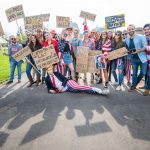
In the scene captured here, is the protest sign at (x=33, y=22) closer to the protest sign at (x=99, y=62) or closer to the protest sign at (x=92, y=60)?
the protest sign at (x=92, y=60)

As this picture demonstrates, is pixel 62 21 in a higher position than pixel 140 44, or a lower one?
higher

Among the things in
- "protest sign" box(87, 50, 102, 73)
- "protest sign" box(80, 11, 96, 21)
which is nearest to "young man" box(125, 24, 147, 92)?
"protest sign" box(87, 50, 102, 73)

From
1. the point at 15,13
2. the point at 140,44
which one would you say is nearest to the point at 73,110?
the point at 140,44

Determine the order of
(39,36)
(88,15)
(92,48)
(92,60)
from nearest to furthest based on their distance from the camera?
(92,60) → (39,36) → (92,48) → (88,15)

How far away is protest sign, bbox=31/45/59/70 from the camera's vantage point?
32.4ft

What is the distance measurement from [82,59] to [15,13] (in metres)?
5.34

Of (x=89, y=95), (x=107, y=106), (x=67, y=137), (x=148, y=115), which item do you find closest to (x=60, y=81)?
(x=89, y=95)

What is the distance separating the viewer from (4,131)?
5504 mm

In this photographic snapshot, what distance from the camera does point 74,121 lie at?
19.8 ft

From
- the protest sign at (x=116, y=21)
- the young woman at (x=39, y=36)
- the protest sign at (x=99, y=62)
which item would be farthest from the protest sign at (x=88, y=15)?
the protest sign at (x=99, y=62)

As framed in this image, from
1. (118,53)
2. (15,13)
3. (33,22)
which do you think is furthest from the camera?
(33,22)

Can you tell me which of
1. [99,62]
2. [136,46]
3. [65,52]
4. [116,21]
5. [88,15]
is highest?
[88,15]

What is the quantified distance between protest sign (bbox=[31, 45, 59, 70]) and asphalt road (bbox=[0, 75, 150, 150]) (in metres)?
1.37

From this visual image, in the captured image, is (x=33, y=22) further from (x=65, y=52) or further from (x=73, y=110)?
(x=73, y=110)
